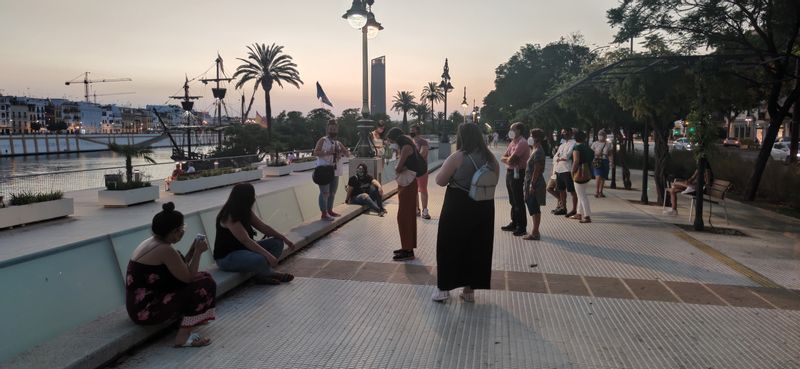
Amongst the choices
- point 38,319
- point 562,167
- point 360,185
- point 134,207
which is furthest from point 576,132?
point 134,207

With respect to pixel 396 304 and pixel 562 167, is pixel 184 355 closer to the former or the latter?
pixel 396 304

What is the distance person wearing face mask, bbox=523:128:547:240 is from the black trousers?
0.12 m

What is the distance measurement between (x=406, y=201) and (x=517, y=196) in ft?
7.05

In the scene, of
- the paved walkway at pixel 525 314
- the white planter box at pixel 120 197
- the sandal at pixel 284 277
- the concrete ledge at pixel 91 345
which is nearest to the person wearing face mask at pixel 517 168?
the paved walkway at pixel 525 314

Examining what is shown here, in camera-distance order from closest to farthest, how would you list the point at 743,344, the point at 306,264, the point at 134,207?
the point at 743,344 < the point at 306,264 < the point at 134,207

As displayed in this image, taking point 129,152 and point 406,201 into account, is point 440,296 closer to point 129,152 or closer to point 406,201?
point 406,201

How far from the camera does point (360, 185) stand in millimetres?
10422

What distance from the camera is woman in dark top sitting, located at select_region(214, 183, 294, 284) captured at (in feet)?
16.4

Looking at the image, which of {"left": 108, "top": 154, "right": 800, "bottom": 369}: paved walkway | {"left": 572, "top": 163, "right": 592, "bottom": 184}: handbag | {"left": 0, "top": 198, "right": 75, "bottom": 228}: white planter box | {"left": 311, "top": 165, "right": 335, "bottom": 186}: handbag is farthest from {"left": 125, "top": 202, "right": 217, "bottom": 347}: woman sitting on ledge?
{"left": 0, "top": 198, "right": 75, "bottom": 228}: white planter box

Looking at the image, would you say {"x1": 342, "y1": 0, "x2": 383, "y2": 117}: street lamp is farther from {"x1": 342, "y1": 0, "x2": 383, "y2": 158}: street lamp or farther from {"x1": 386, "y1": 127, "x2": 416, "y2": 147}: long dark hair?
{"x1": 386, "y1": 127, "x2": 416, "y2": 147}: long dark hair

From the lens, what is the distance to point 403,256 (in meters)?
6.37

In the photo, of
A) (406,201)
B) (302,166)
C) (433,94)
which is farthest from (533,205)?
(433,94)

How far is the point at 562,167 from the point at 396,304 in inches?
225

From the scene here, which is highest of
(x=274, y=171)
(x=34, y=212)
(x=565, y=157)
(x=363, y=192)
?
(x=565, y=157)
